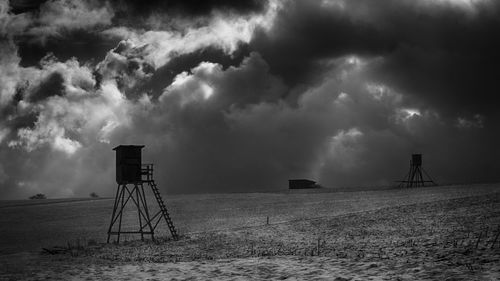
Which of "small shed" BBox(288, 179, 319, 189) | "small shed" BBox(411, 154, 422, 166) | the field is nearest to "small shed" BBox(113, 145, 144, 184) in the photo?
the field

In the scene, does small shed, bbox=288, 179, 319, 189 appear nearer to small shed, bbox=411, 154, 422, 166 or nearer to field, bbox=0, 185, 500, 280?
small shed, bbox=411, 154, 422, 166

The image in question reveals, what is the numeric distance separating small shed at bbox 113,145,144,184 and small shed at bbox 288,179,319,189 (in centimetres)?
6689

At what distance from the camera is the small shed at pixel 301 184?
9994 centimetres

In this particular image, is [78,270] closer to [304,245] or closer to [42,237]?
[304,245]

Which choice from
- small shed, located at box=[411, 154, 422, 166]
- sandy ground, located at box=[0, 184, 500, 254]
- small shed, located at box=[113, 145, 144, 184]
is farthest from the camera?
small shed, located at box=[411, 154, 422, 166]

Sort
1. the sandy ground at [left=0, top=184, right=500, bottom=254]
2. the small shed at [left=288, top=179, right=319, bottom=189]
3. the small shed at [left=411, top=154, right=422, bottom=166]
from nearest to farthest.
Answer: the sandy ground at [left=0, top=184, right=500, bottom=254]
the small shed at [left=411, top=154, right=422, bottom=166]
the small shed at [left=288, top=179, right=319, bottom=189]

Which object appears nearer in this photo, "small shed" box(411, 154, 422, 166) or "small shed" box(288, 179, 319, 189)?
"small shed" box(411, 154, 422, 166)

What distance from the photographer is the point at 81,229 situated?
44.1m

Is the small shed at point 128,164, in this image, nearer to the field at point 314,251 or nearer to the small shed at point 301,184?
the field at point 314,251

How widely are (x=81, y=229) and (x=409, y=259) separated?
117ft

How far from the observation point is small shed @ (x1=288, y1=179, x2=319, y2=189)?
9994 centimetres

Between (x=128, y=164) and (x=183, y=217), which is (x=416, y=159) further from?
(x=128, y=164)

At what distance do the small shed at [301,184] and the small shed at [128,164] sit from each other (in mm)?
66887

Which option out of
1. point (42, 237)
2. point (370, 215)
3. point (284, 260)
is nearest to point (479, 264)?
point (284, 260)
